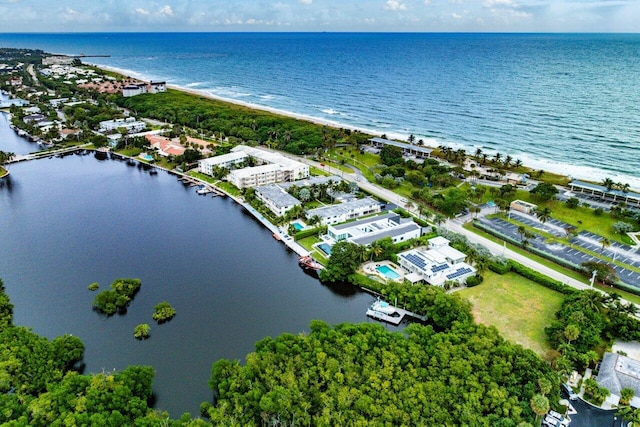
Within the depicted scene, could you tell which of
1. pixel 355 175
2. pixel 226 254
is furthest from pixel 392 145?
pixel 226 254

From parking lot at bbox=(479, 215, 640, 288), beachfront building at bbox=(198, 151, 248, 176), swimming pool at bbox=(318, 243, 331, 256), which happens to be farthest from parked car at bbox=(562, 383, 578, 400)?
beachfront building at bbox=(198, 151, 248, 176)

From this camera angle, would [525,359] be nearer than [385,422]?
No

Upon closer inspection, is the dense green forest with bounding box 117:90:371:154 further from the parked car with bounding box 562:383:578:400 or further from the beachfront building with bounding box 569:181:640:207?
the parked car with bounding box 562:383:578:400

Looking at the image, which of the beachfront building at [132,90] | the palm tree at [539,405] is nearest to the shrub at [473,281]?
the palm tree at [539,405]

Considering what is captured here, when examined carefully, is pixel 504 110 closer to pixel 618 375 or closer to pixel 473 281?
pixel 473 281

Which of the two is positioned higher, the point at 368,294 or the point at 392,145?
the point at 392,145

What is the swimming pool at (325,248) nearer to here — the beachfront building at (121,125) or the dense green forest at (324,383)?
the dense green forest at (324,383)

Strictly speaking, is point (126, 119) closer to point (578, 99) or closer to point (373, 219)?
point (373, 219)
